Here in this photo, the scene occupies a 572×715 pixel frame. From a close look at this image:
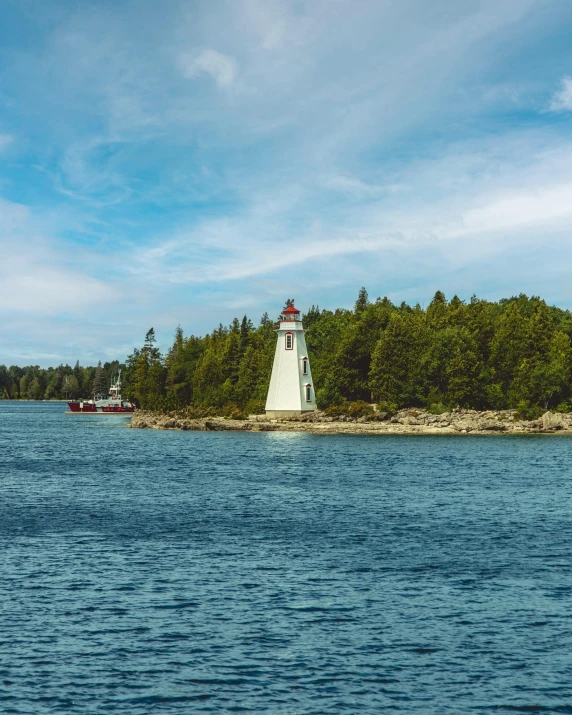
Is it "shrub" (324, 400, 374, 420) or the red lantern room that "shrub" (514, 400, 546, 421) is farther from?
the red lantern room

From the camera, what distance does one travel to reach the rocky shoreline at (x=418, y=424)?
344ft

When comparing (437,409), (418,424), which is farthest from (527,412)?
(418,424)

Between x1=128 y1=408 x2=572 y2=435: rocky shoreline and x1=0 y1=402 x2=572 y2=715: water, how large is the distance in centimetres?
5523

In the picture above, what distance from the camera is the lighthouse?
10538cm

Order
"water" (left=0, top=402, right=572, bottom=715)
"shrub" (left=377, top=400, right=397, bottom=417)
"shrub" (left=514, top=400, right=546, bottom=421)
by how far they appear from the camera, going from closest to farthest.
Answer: "water" (left=0, top=402, right=572, bottom=715) → "shrub" (left=514, top=400, right=546, bottom=421) → "shrub" (left=377, top=400, right=397, bottom=417)

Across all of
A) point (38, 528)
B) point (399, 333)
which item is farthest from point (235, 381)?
point (38, 528)

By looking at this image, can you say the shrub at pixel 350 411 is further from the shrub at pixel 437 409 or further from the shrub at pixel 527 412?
the shrub at pixel 527 412

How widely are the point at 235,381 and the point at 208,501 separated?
332ft

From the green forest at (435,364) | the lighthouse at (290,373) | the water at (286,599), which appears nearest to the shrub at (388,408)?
the green forest at (435,364)

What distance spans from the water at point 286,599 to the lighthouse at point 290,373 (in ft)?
181

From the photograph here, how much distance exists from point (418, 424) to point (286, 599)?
286 feet

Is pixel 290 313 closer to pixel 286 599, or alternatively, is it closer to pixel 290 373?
pixel 290 373

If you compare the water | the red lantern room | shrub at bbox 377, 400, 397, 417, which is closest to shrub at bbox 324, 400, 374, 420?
shrub at bbox 377, 400, 397, 417

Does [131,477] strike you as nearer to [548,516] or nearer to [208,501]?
[208,501]
